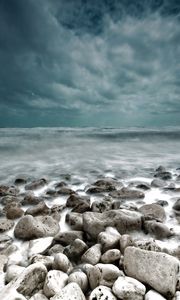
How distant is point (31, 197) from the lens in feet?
15.3

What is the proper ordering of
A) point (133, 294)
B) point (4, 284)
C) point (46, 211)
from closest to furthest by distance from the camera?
1. point (133, 294)
2. point (4, 284)
3. point (46, 211)

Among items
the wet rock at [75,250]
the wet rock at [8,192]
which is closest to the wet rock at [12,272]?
the wet rock at [75,250]

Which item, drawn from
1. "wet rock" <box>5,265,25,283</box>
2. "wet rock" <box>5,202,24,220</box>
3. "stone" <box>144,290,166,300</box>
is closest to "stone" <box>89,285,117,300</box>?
"stone" <box>144,290,166,300</box>

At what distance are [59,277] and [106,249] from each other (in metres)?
0.67

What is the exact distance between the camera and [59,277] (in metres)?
2.10

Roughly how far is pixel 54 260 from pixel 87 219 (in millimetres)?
851

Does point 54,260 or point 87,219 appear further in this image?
point 87,219

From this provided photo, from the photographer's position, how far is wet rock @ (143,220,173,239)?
3.06 metres

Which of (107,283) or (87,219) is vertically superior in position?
(87,219)

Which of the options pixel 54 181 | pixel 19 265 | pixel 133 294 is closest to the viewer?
pixel 133 294

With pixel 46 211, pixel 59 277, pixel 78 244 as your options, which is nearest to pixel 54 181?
pixel 46 211

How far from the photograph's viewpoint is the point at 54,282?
202 centimetres

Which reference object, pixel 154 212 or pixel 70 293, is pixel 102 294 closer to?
pixel 70 293

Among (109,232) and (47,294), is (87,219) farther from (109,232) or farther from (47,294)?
(47,294)
